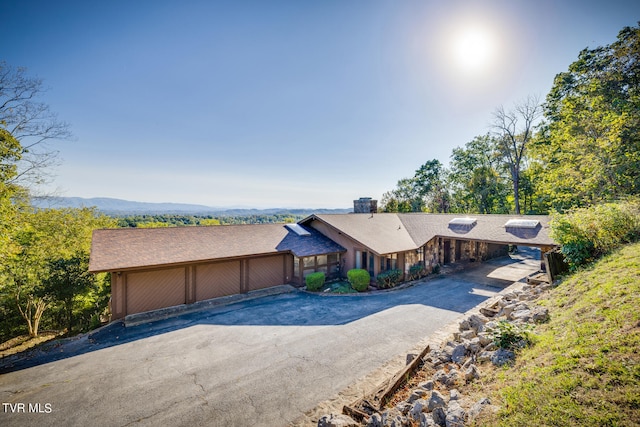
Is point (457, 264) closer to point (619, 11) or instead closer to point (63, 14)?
point (619, 11)

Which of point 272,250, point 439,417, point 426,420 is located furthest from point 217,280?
point 439,417

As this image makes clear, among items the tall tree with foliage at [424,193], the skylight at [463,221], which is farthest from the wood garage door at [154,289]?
the tall tree with foliage at [424,193]

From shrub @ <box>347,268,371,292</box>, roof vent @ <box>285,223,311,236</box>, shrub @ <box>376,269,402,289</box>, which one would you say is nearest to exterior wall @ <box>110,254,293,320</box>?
roof vent @ <box>285,223,311,236</box>

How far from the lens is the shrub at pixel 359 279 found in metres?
15.1

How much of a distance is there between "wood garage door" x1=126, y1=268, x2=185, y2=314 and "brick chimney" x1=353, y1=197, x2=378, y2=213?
16080mm

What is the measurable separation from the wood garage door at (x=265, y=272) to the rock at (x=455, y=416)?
12.6 metres

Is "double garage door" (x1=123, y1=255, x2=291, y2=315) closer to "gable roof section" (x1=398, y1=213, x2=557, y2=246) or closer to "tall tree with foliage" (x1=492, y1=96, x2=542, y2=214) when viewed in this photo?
"gable roof section" (x1=398, y1=213, x2=557, y2=246)

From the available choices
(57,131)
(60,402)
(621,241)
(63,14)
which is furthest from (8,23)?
(621,241)

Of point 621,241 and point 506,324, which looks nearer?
point 506,324

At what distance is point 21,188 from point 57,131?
126 inches

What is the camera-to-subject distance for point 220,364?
26.5 feet

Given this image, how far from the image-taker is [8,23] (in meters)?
11.0

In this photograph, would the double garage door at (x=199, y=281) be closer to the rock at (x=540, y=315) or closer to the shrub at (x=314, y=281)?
the shrub at (x=314, y=281)

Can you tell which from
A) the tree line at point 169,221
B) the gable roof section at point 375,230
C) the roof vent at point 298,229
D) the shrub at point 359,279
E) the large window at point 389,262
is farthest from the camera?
the tree line at point 169,221
